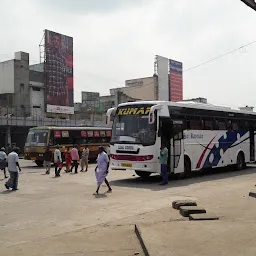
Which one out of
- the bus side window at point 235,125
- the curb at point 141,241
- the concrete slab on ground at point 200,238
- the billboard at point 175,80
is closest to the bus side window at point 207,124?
the bus side window at point 235,125

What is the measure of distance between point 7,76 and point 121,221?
46.4m

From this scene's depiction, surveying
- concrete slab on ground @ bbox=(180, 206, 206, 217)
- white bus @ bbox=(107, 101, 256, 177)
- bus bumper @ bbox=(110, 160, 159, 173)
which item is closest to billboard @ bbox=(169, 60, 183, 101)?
white bus @ bbox=(107, 101, 256, 177)

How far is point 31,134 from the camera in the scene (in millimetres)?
26516

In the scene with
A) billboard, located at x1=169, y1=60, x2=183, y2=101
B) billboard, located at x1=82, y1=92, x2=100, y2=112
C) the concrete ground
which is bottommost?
the concrete ground

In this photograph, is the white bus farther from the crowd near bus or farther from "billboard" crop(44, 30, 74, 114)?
"billboard" crop(44, 30, 74, 114)

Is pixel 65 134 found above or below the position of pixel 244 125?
below

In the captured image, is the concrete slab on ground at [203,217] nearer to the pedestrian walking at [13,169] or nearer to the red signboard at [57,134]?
the pedestrian walking at [13,169]

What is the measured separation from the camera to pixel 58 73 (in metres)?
54.4

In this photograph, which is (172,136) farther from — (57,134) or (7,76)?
(7,76)

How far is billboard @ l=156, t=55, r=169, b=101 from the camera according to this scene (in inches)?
2913

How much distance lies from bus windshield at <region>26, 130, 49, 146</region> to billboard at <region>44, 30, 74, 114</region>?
87.2ft

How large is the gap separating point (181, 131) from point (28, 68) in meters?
40.0

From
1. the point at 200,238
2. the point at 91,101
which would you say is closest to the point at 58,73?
the point at 91,101

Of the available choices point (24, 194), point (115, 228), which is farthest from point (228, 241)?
point (24, 194)
